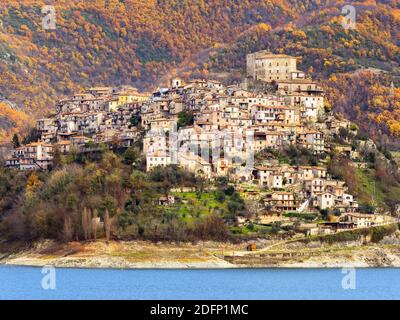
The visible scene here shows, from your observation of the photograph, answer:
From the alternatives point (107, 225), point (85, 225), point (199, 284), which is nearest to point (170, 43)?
point (85, 225)

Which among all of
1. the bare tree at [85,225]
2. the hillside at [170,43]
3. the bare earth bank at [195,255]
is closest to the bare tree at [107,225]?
the bare earth bank at [195,255]

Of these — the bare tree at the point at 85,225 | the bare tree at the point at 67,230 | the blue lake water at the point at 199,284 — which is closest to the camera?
the blue lake water at the point at 199,284

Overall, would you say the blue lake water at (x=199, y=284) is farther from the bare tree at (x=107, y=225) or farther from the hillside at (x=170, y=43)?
the hillside at (x=170, y=43)

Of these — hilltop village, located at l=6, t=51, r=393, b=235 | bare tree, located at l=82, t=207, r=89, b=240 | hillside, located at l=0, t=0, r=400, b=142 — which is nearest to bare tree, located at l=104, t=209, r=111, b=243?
bare tree, located at l=82, t=207, r=89, b=240

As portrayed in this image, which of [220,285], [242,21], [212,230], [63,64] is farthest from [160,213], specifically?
[242,21]

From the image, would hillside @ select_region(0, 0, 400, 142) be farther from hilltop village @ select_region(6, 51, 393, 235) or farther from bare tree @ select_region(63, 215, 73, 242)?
bare tree @ select_region(63, 215, 73, 242)

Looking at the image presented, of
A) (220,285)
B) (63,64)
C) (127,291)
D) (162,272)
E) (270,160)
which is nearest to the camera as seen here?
(127,291)
